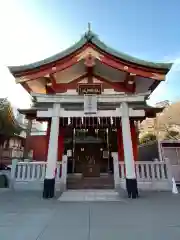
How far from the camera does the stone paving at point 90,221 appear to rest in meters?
2.85

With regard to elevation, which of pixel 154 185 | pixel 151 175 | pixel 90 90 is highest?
pixel 90 90

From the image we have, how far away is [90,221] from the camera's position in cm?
353

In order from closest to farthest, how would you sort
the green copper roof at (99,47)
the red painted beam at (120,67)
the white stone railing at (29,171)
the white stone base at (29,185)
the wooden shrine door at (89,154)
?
1. the green copper roof at (99,47)
2. the red painted beam at (120,67)
3. the white stone base at (29,185)
4. the white stone railing at (29,171)
5. the wooden shrine door at (89,154)

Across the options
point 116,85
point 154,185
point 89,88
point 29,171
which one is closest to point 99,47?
point 89,88

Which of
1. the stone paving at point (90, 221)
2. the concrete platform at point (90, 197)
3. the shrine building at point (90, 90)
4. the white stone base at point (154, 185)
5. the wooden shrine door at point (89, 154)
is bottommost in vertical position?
the stone paving at point (90, 221)

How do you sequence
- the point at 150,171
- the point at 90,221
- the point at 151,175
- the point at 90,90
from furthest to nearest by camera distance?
the point at 90,90, the point at 150,171, the point at 151,175, the point at 90,221

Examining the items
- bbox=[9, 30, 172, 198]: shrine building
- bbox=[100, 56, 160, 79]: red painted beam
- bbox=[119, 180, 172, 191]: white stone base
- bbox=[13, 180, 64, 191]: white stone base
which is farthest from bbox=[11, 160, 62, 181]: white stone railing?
bbox=[100, 56, 160, 79]: red painted beam

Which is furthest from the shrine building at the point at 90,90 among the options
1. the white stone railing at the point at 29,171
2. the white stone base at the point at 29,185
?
the white stone base at the point at 29,185

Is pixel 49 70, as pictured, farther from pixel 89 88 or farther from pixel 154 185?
pixel 154 185

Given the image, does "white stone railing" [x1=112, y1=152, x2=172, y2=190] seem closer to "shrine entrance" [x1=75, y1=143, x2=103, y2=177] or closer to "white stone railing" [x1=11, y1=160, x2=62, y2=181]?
"white stone railing" [x1=11, y1=160, x2=62, y2=181]

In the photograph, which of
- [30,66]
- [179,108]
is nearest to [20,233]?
[30,66]

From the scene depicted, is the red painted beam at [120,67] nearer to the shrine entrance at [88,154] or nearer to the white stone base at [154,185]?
the white stone base at [154,185]

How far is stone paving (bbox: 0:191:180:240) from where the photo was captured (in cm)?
285

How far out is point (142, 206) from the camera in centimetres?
480
